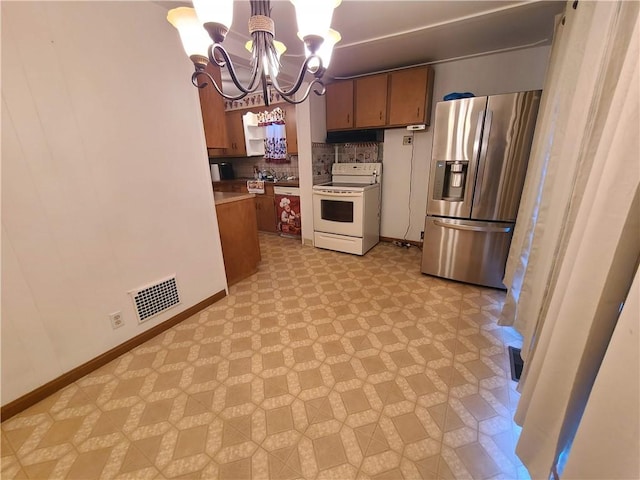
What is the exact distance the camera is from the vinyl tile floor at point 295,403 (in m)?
1.13

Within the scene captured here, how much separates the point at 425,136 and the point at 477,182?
4.09ft

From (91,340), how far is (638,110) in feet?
8.49

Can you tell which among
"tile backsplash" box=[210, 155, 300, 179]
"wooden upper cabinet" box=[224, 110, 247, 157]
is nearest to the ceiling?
"tile backsplash" box=[210, 155, 300, 179]

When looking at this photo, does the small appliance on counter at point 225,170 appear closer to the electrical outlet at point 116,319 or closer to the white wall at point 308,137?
the white wall at point 308,137

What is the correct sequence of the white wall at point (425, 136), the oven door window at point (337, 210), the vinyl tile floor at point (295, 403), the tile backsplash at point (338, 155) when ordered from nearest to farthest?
the vinyl tile floor at point (295, 403)
the white wall at point (425, 136)
the oven door window at point (337, 210)
the tile backsplash at point (338, 155)

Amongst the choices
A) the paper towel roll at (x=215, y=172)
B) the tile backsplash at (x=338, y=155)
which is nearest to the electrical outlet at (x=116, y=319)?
the tile backsplash at (x=338, y=155)


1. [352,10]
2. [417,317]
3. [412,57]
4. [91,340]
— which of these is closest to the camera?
[91,340]

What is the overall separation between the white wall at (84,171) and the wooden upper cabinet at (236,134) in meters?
2.70

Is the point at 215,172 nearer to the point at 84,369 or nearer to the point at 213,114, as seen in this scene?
the point at 213,114

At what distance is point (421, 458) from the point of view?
114 centimetres

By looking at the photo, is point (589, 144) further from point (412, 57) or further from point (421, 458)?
point (412, 57)

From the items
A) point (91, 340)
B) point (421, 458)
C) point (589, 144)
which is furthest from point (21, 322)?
point (589, 144)

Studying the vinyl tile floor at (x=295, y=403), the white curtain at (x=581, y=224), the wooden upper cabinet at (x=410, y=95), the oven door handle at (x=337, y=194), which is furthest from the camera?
the oven door handle at (x=337, y=194)

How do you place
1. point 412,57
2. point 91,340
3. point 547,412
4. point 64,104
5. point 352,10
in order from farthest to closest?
point 412,57
point 352,10
point 91,340
point 64,104
point 547,412
